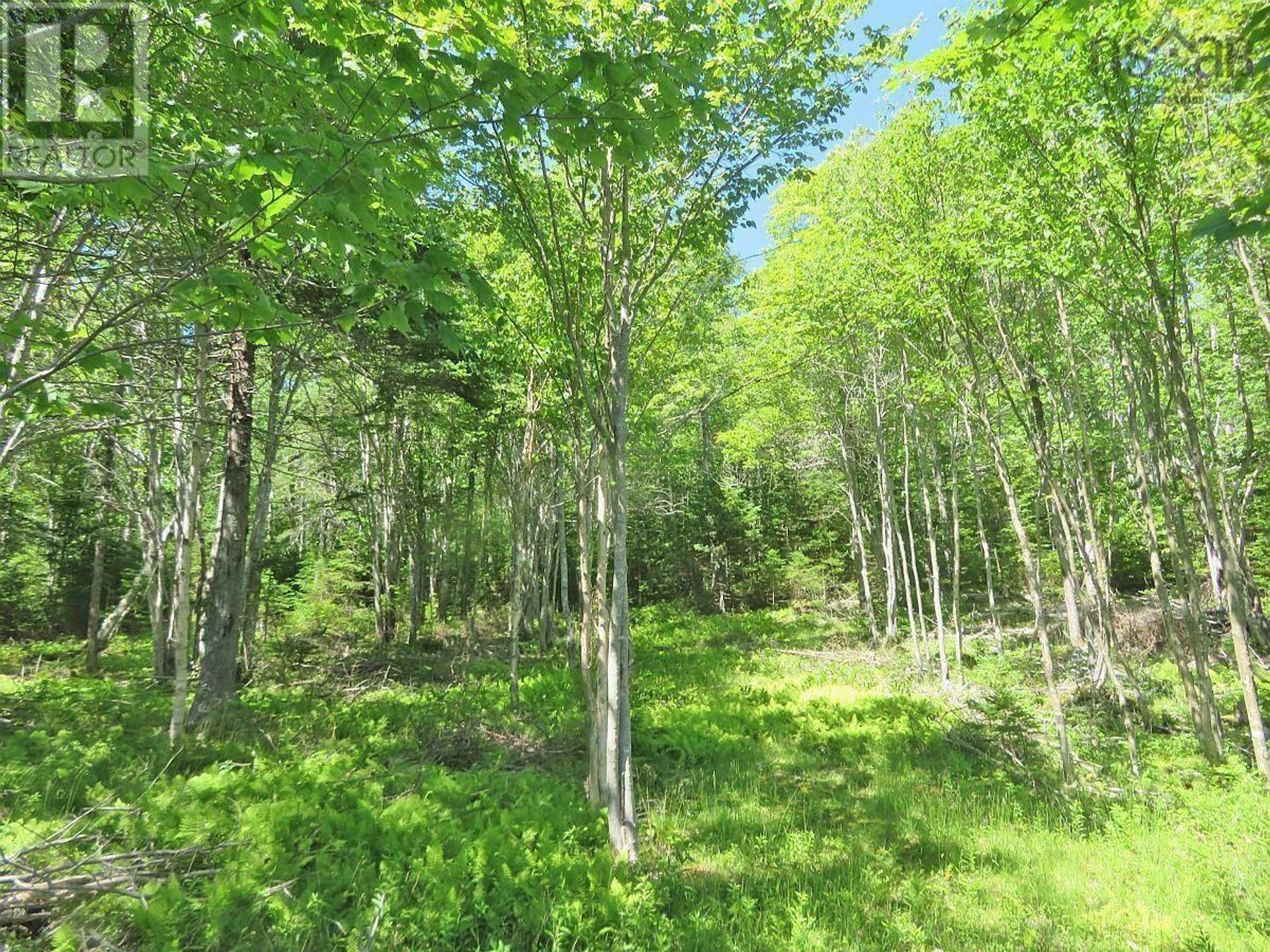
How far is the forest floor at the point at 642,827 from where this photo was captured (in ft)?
11.3

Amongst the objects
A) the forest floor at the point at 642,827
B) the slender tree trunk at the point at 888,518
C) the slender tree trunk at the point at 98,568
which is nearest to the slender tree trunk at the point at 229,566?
the forest floor at the point at 642,827

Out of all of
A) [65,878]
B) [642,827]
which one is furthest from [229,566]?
[642,827]

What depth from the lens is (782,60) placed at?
4.46 meters

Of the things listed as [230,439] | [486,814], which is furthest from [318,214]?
[230,439]

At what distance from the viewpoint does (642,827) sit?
5.07 m

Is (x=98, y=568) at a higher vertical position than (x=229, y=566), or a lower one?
higher

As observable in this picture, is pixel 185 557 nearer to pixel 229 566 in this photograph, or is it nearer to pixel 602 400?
pixel 229 566

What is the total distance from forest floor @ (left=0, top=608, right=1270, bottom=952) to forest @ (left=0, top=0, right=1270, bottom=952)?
0.14 ft

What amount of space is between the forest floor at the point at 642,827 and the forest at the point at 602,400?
41 mm

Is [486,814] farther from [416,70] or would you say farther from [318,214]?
[416,70]

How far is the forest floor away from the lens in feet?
11.3

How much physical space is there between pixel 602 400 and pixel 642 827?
371 cm

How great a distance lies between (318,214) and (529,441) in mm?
5899

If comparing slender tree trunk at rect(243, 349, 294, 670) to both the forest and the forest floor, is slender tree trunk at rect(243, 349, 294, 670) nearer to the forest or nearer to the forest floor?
the forest
